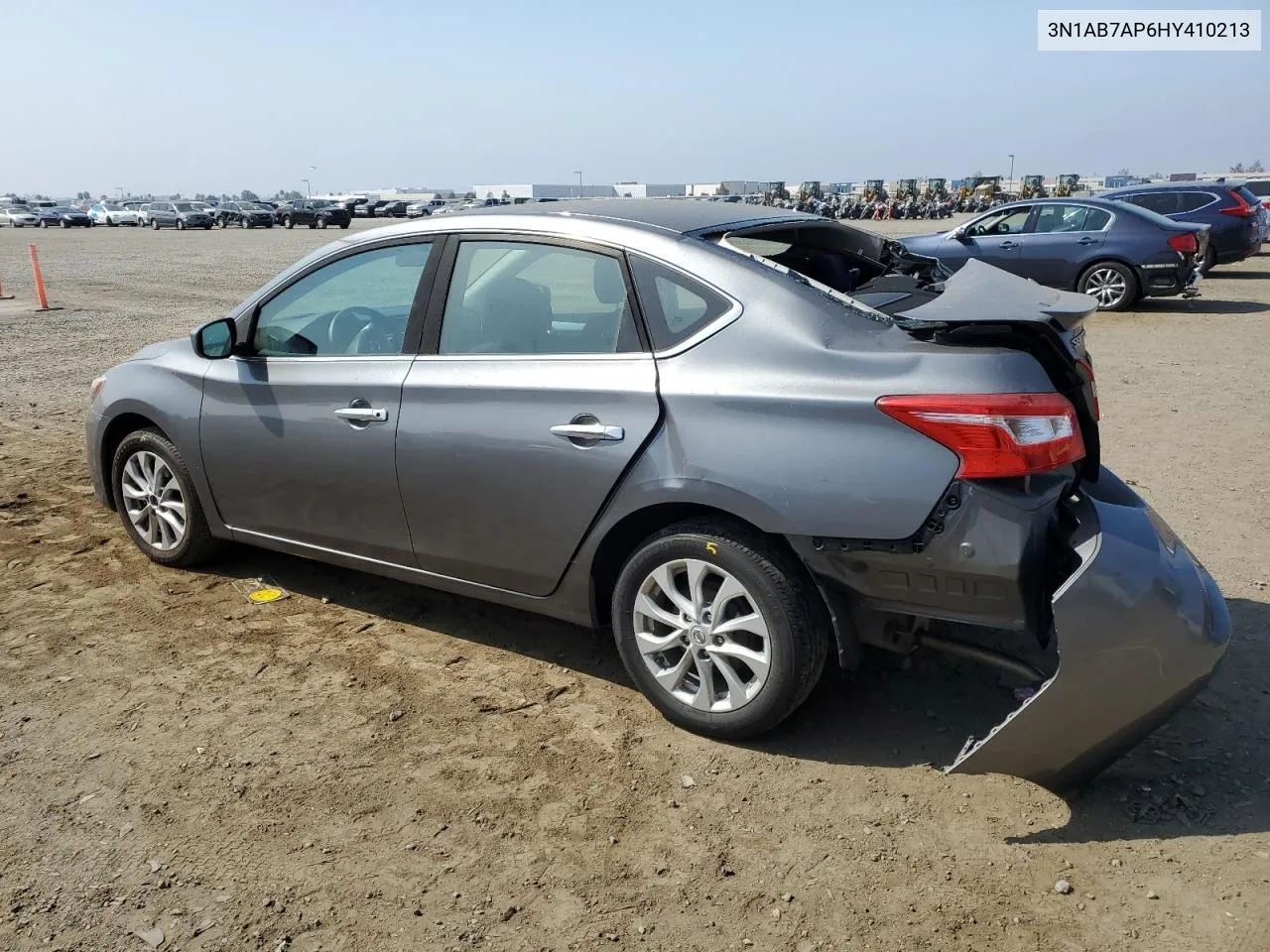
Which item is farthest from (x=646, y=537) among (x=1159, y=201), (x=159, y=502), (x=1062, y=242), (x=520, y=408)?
(x=1159, y=201)

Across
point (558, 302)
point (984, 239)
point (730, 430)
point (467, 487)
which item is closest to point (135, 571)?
point (467, 487)

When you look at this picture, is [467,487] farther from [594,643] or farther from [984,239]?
[984,239]

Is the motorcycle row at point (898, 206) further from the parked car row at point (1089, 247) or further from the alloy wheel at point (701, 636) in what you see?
the alloy wheel at point (701, 636)

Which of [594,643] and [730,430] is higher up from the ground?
[730,430]

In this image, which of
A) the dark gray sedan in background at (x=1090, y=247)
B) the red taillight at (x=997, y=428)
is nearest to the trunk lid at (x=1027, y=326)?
the red taillight at (x=997, y=428)

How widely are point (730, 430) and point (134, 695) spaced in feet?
8.14

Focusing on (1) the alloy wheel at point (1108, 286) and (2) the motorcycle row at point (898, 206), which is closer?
(1) the alloy wheel at point (1108, 286)

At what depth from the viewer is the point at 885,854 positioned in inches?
118

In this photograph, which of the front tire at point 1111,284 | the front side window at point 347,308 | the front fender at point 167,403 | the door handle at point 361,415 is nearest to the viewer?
the door handle at point 361,415

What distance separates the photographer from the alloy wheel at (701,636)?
3391mm

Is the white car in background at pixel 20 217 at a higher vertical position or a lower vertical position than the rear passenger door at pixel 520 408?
higher

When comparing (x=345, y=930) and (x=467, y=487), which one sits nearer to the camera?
(x=345, y=930)

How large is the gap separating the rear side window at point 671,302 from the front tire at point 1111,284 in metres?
12.1

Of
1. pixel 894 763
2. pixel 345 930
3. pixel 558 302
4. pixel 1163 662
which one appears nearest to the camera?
pixel 345 930
